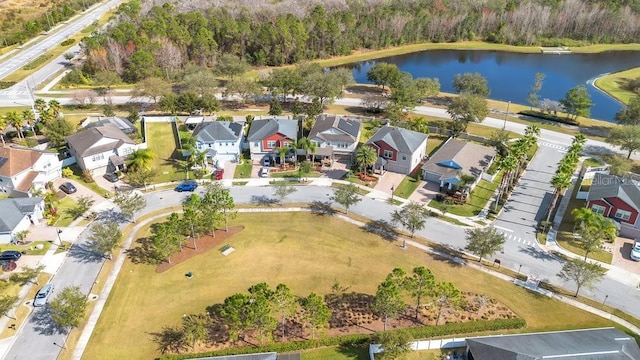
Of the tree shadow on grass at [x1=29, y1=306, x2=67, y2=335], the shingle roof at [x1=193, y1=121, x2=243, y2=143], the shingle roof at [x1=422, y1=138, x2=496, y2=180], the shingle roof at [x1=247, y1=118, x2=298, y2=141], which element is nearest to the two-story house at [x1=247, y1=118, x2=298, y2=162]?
the shingle roof at [x1=247, y1=118, x2=298, y2=141]

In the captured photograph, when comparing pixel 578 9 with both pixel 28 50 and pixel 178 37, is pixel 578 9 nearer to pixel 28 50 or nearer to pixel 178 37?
pixel 178 37

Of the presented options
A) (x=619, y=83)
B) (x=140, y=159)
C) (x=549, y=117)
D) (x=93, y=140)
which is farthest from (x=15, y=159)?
(x=619, y=83)

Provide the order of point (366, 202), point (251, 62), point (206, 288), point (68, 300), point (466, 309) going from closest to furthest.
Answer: point (68, 300) < point (466, 309) < point (206, 288) < point (366, 202) < point (251, 62)

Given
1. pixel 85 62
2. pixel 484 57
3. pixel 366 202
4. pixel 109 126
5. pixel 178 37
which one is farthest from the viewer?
pixel 484 57

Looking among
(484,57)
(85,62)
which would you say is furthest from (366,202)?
(484,57)

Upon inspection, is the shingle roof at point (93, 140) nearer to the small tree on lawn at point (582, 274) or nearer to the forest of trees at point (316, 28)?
the forest of trees at point (316, 28)

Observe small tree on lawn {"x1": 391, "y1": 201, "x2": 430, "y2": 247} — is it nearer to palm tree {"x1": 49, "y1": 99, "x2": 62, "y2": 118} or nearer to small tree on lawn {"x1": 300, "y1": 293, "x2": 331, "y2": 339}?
small tree on lawn {"x1": 300, "y1": 293, "x2": 331, "y2": 339}
